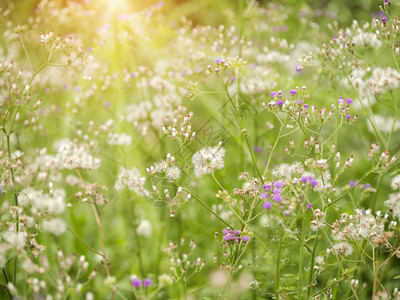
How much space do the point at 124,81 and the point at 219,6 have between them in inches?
204

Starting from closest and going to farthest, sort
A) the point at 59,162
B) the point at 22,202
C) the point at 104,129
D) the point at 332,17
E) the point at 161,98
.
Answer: the point at 22,202, the point at 59,162, the point at 104,129, the point at 161,98, the point at 332,17

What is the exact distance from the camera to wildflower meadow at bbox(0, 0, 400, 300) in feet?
7.84

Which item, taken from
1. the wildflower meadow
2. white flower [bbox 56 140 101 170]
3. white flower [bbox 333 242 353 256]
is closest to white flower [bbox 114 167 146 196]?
the wildflower meadow

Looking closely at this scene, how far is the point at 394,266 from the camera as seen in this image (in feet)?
12.1

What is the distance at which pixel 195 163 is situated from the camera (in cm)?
247

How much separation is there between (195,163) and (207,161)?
81 mm

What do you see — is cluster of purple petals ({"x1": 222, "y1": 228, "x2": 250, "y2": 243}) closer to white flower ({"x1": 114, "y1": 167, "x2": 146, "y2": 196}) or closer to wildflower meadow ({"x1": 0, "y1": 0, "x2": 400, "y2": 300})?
wildflower meadow ({"x1": 0, "y1": 0, "x2": 400, "y2": 300})

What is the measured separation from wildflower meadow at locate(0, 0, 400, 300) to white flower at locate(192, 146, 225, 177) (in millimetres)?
13

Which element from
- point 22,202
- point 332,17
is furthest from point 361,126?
point 22,202

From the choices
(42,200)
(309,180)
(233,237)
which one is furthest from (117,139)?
(309,180)

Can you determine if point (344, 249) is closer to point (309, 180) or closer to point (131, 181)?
point (309, 180)

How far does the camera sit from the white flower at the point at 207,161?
2420mm

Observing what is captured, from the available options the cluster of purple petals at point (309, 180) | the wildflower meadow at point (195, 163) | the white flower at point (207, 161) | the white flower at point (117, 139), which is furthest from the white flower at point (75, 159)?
the cluster of purple petals at point (309, 180)

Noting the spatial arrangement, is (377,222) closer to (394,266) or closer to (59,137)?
(394,266)
